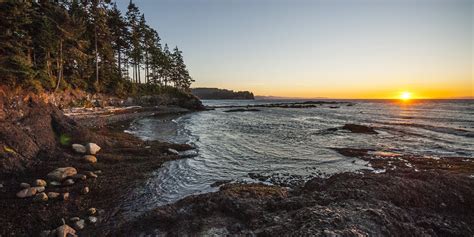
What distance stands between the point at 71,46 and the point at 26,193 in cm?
3008

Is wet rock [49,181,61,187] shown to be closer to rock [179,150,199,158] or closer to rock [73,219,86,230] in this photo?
rock [73,219,86,230]

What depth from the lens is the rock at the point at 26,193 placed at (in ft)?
27.1

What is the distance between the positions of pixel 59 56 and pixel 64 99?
570cm

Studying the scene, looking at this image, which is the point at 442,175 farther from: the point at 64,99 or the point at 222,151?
the point at 64,99

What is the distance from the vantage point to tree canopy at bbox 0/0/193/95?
806 inches

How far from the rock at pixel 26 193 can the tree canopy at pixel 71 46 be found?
13833 mm

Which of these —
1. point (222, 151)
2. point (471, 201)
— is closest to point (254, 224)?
point (471, 201)

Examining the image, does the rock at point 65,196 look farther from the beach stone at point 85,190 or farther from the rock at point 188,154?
the rock at point 188,154

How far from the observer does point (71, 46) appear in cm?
3162

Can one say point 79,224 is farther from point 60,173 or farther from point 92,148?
point 92,148

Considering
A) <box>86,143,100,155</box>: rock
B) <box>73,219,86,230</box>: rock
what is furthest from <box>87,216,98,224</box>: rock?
<box>86,143,100,155</box>: rock

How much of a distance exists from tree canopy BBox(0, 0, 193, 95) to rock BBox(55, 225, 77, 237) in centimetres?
1723

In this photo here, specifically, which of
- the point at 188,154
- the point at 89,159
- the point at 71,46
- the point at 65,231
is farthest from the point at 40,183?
the point at 71,46

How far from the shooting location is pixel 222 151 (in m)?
17.6
